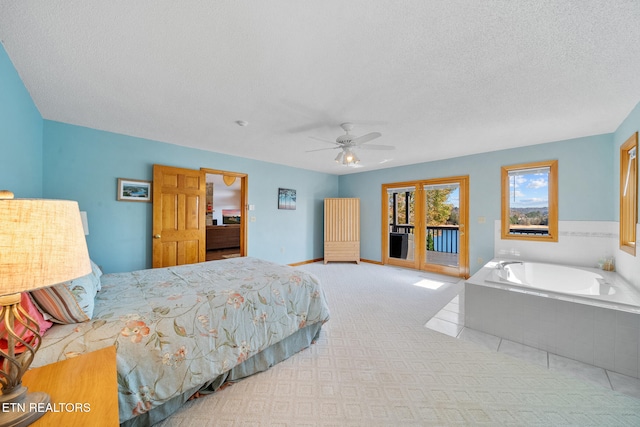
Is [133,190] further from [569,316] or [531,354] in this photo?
[569,316]

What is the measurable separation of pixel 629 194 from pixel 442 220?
2513mm

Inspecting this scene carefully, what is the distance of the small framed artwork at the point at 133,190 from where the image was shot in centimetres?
336

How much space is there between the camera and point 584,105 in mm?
2432

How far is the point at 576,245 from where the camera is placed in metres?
3.48

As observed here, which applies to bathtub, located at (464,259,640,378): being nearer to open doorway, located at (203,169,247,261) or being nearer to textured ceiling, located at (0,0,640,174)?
textured ceiling, located at (0,0,640,174)

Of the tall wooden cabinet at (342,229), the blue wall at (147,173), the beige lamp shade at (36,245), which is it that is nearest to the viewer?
the beige lamp shade at (36,245)

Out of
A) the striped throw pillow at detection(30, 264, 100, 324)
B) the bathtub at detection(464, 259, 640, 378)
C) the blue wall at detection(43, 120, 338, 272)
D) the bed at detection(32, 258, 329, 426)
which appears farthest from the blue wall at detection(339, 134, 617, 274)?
the striped throw pillow at detection(30, 264, 100, 324)

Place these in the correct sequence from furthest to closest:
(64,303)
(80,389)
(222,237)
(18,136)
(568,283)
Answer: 1. (222,237)
2. (568,283)
3. (18,136)
4. (64,303)
5. (80,389)

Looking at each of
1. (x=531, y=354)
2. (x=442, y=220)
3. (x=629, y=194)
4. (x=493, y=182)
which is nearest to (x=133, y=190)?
(x=531, y=354)

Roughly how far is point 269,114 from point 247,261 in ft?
5.61

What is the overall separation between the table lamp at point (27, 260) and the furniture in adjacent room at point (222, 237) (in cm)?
622

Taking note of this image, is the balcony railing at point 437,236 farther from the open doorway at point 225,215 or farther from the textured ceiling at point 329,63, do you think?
the open doorway at point 225,215

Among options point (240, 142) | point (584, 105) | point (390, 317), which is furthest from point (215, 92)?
point (584, 105)

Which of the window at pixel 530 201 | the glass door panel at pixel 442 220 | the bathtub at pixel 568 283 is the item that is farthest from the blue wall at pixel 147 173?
the bathtub at pixel 568 283
